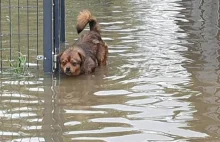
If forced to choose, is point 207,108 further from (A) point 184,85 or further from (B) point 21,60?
(B) point 21,60

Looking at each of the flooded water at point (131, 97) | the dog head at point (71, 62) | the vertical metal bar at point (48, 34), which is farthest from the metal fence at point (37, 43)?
the flooded water at point (131, 97)

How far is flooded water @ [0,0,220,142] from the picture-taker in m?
5.70

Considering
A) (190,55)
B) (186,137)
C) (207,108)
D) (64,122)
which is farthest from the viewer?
(190,55)

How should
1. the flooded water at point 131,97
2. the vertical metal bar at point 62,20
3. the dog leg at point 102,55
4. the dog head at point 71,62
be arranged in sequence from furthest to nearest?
1. the vertical metal bar at point 62,20
2. the dog leg at point 102,55
3. the dog head at point 71,62
4. the flooded water at point 131,97

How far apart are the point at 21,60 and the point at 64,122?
7.63 ft

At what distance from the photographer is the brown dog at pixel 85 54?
7984 mm

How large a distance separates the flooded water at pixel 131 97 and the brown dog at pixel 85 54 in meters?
0.13

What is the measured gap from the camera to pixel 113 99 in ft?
22.6

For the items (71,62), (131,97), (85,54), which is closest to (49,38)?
(71,62)

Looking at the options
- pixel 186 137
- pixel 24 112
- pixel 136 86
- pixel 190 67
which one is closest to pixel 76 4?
pixel 190 67

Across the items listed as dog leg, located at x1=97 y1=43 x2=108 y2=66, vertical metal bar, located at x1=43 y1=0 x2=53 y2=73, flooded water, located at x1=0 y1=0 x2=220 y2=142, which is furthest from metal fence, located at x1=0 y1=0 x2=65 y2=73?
dog leg, located at x1=97 y1=43 x2=108 y2=66

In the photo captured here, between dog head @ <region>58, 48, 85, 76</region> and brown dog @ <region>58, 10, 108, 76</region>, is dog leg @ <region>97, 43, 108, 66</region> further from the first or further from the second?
dog head @ <region>58, 48, 85, 76</region>

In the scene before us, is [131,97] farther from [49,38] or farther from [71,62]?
[49,38]

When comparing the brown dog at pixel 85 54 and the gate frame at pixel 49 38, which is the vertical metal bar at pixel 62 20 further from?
the gate frame at pixel 49 38
